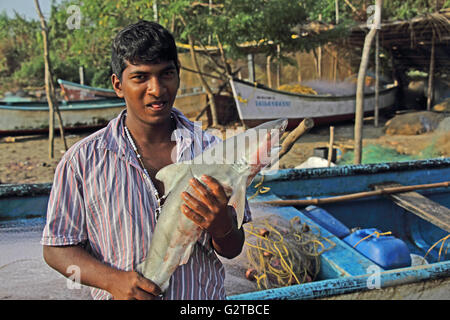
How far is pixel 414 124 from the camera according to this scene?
11875 mm

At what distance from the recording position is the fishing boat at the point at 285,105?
12.0 m

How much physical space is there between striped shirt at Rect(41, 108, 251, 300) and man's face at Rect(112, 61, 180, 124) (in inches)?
5.7

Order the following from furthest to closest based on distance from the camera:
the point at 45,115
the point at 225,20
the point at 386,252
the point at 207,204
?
1. the point at 45,115
2. the point at 225,20
3. the point at 386,252
4. the point at 207,204

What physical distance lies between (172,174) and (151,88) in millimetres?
321

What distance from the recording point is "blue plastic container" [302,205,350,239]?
4.11 meters

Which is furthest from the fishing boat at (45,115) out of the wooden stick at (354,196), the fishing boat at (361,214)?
the wooden stick at (354,196)

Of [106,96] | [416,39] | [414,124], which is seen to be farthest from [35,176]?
[416,39]

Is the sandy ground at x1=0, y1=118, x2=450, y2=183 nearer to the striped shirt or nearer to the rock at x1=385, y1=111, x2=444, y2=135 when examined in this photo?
the rock at x1=385, y1=111, x2=444, y2=135

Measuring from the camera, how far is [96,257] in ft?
4.71

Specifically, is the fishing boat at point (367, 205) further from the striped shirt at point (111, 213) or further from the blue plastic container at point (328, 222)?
the striped shirt at point (111, 213)

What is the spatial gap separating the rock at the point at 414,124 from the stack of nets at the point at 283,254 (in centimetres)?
948

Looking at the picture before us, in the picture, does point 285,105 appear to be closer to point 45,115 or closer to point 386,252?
point 45,115

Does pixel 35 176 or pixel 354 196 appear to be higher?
pixel 354 196
